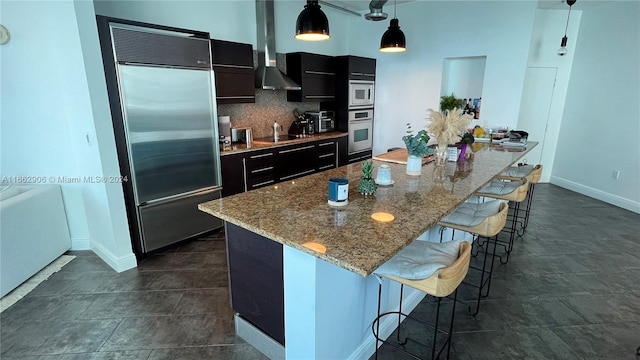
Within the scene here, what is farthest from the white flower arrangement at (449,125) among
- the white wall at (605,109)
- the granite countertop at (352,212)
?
the white wall at (605,109)

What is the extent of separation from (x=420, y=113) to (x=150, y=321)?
4620 millimetres

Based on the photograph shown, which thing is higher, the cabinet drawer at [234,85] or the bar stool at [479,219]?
the cabinet drawer at [234,85]

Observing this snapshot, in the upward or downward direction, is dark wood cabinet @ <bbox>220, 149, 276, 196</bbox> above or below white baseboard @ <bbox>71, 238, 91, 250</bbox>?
above

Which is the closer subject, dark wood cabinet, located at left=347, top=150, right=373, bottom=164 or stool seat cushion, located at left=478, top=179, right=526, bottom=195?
stool seat cushion, located at left=478, top=179, right=526, bottom=195

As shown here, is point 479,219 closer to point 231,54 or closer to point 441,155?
point 441,155

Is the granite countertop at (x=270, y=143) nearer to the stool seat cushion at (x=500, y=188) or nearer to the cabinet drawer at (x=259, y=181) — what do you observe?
the cabinet drawer at (x=259, y=181)

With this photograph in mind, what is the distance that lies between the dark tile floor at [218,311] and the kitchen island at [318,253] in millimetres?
360

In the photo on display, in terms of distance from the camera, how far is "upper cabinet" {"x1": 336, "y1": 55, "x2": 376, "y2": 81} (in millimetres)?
4984

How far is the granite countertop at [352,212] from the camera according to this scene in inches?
49.1

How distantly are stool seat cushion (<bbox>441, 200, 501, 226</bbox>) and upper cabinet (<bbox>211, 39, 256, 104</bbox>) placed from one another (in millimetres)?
2755

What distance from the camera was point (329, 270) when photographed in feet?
4.82

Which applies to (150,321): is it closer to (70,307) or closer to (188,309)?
(188,309)

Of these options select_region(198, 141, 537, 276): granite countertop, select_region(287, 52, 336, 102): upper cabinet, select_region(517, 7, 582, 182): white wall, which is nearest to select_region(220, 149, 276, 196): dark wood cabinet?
select_region(287, 52, 336, 102): upper cabinet

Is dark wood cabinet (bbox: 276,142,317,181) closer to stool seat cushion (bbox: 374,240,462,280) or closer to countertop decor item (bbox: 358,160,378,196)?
countertop decor item (bbox: 358,160,378,196)
